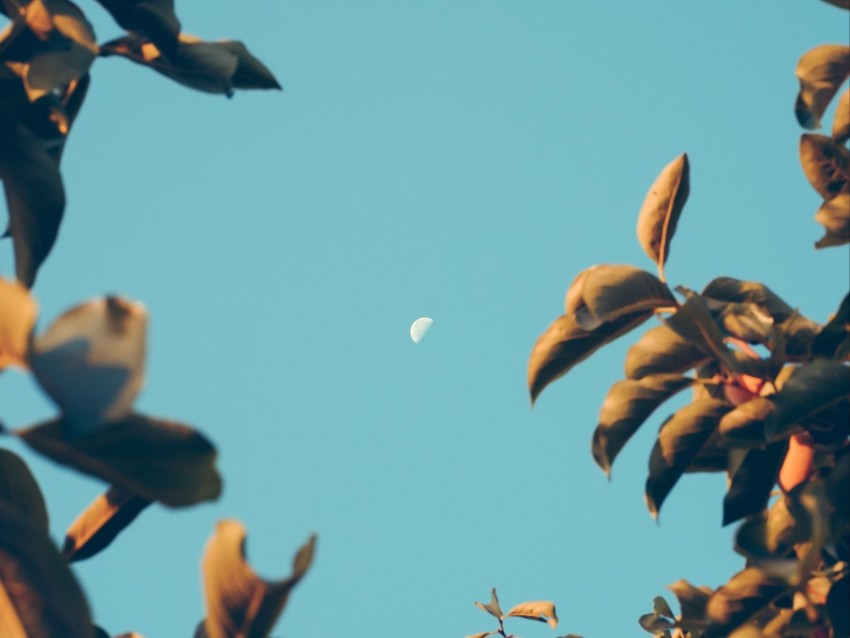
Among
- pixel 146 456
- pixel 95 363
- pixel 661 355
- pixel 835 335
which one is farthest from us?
pixel 661 355

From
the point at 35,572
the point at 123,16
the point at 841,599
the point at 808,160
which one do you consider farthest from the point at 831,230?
the point at 35,572

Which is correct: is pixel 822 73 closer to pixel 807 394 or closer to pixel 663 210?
pixel 663 210

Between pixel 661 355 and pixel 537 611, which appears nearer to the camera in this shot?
pixel 661 355

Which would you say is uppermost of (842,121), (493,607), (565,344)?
(842,121)

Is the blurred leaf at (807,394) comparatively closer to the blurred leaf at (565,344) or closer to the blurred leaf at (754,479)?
the blurred leaf at (754,479)

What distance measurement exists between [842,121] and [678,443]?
1.02 meters

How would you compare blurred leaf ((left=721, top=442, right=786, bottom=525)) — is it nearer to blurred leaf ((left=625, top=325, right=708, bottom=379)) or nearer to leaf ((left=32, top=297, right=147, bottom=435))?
blurred leaf ((left=625, top=325, right=708, bottom=379))

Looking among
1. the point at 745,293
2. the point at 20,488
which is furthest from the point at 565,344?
the point at 20,488

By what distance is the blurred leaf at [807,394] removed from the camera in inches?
80.4

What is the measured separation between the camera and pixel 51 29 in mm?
2223

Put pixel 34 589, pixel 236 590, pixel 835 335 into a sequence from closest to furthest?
pixel 236 590 → pixel 34 589 → pixel 835 335

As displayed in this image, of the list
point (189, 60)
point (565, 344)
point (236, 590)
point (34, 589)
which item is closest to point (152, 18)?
point (189, 60)

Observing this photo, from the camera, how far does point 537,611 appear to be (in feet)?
14.5

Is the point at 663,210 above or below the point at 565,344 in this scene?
above
